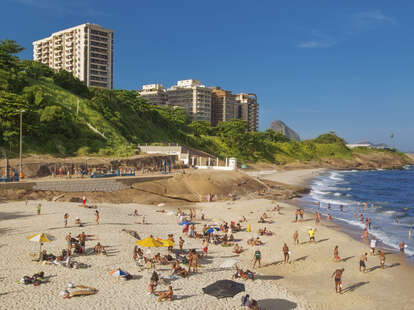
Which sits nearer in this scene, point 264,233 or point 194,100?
point 264,233

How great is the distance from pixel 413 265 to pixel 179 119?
7920cm

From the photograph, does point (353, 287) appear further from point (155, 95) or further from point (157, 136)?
point (155, 95)

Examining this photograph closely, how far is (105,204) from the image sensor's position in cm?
3428

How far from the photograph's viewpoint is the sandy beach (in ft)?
46.9

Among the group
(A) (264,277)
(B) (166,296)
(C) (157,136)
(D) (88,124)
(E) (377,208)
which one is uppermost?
(D) (88,124)

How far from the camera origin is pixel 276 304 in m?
14.6

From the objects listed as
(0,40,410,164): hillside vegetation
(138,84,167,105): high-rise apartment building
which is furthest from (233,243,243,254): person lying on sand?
(138,84,167,105): high-rise apartment building

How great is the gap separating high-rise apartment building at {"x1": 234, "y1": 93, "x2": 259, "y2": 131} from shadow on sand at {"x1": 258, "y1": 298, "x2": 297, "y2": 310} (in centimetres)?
14273

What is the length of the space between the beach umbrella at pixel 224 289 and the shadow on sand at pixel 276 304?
44.8 inches

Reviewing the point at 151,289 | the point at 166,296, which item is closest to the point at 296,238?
the point at 166,296

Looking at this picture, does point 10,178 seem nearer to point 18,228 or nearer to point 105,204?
point 105,204

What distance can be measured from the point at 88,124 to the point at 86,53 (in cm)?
5997

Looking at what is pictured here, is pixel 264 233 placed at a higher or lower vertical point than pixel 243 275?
lower

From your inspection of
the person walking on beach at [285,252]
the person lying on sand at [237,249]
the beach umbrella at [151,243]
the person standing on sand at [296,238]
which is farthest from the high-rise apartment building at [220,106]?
the beach umbrella at [151,243]
